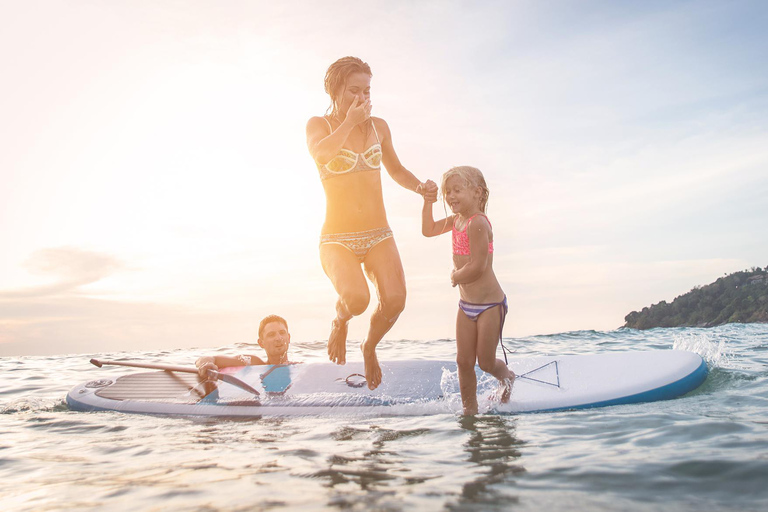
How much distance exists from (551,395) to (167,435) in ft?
10.5

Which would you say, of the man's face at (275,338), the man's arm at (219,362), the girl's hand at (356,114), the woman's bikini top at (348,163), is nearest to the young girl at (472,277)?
the woman's bikini top at (348,163)

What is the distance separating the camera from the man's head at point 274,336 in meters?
7.20

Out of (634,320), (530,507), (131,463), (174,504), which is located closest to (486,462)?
(530,507)

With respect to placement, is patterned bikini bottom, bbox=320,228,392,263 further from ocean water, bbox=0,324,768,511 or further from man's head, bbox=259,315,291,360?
man's head, bbox=259,315,291,360

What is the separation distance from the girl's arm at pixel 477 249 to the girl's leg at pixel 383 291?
515mm

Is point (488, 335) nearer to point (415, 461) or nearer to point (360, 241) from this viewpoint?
point (360, 241)

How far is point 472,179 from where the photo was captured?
14.8 ft

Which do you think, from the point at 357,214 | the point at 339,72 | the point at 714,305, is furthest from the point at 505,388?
the point at 714,305

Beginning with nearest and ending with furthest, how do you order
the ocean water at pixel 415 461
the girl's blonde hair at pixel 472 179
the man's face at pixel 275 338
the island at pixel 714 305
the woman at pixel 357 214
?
the ocean water at pixel 415 461, the girl's blonde hair at pixel 472 179, the woman at pixel 357 214, the man's face at pixel 275 338, the island at pixel 714 305

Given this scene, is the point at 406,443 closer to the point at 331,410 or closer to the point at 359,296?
the point at 359,296

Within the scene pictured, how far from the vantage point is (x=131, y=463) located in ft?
12.0

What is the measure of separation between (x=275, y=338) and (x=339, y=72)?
3679 mm

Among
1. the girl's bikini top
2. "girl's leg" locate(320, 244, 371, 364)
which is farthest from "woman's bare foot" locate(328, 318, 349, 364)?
the girl's bikini top

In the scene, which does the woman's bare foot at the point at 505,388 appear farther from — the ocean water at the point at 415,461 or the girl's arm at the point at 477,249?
the girl's arm at the point at 477,249
